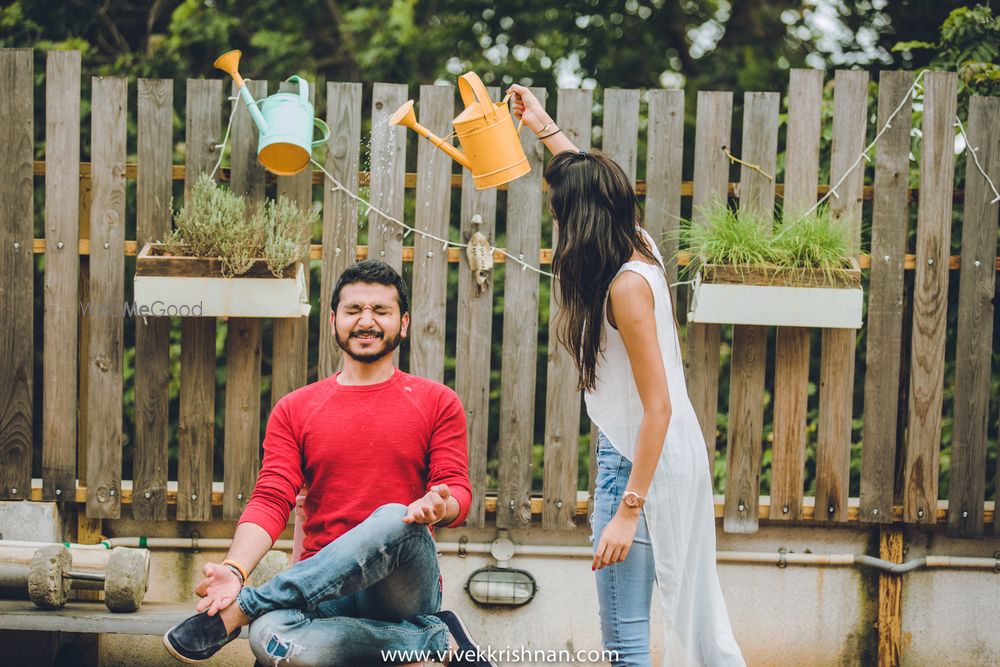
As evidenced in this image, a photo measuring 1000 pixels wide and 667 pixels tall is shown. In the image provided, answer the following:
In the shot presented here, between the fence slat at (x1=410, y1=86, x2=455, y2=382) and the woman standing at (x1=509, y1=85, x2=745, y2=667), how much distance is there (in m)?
1.27

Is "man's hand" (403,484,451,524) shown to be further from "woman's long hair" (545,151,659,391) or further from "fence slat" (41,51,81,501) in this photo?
"fence slat" (41,51,81,501)

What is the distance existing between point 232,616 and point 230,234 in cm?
143

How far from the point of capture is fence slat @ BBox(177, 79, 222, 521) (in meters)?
3.57

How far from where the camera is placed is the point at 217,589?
7.68ft

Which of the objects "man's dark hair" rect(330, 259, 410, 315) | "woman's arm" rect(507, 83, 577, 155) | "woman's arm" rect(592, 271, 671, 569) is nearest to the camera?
"woman's arm" rect(592, 271, 671, 569)

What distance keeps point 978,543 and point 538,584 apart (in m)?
1.65

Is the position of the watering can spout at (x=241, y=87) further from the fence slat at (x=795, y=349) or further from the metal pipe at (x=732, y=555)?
the fence slat at (x=795, y=349)

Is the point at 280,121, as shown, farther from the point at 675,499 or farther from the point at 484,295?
the point at 675,499

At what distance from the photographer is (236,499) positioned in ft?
12.0

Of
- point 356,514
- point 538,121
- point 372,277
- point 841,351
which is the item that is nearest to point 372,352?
point 372,277

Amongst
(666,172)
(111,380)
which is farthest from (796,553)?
(111,380)

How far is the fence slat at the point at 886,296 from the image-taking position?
361 cm

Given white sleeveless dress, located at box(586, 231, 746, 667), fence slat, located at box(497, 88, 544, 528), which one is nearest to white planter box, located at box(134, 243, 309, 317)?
fence slat, located at box(497, 88, 544, 528)

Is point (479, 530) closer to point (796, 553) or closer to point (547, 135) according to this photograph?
point (796, 553)
